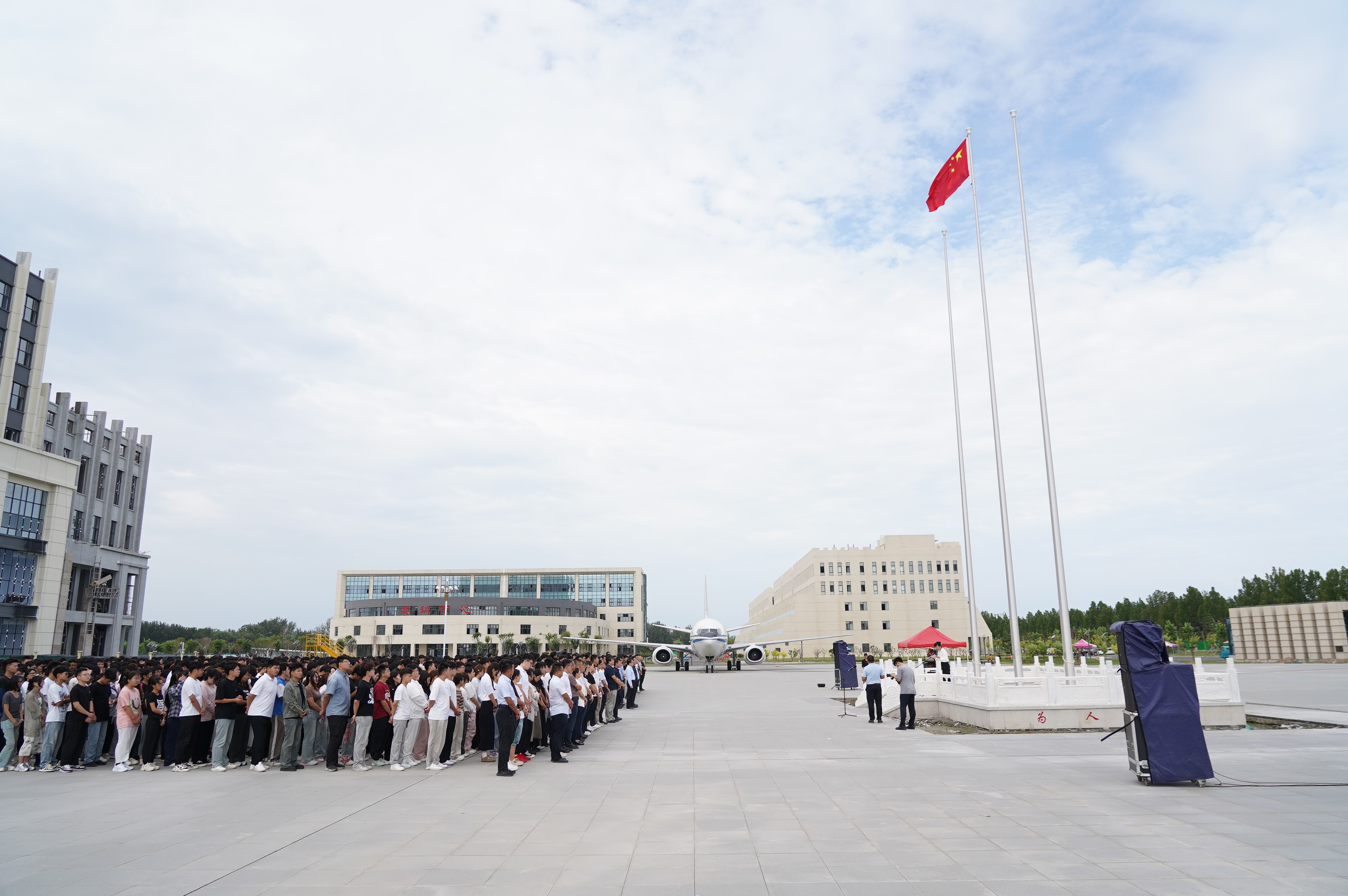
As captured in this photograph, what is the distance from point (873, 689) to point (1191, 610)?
95749 millimetres

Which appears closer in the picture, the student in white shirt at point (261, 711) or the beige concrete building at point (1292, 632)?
the student in white shirt at point (261, 711)

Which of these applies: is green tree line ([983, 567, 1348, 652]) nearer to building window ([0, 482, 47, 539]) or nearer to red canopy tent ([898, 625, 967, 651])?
red canopy tent ([898, 625, 967, 651])

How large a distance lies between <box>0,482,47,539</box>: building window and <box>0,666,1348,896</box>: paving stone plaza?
26.7m

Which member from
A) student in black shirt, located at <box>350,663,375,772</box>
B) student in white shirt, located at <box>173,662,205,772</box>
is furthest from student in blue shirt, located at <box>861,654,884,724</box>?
student in white shirt, located at <box>173,662,205,772</box>

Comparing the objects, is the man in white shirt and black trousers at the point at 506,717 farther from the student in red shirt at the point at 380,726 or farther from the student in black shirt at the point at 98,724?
the student in black shirt at the point at 98,724

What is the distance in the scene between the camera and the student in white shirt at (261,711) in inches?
503

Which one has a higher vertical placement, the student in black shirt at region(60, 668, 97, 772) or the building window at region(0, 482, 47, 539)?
the building window at region(0, 482, 47, 539)

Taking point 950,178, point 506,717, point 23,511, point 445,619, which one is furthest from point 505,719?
point 445,619

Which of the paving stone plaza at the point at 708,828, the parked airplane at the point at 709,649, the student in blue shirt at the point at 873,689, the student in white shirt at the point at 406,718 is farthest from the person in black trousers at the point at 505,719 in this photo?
the parked airplane at the point at 709,649

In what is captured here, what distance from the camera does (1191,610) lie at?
309ft

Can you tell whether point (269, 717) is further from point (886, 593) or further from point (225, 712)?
point (886, 593)

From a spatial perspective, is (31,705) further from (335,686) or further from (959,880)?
(959,880)

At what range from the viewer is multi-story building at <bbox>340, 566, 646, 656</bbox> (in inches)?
3858

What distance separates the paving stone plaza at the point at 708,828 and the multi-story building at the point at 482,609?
82.3 m
